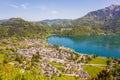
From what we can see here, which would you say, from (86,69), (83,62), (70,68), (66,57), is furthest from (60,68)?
(66,57)

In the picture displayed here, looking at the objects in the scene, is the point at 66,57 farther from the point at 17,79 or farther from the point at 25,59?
the point at 17,79

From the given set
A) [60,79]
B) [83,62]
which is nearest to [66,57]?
[83,62]

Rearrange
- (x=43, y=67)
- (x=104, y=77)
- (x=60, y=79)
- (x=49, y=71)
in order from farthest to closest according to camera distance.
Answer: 1. (x=43, y=67)
2. (x=49, y=71)
3. (x=60, y=79)
4. (x=104, y=77)

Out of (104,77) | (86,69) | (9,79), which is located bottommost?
(86,69)

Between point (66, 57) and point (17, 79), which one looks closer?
point (17, 79)

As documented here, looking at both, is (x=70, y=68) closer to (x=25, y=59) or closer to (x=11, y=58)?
(x=25, y=59)

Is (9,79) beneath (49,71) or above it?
above

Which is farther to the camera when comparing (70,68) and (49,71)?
(70,68)

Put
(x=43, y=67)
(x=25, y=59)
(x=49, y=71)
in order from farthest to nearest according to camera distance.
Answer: (x=25, y=59), (x=43, y=67), (x=49, y=71)

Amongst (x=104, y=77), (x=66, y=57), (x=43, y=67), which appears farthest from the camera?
(x=66, y=57)
